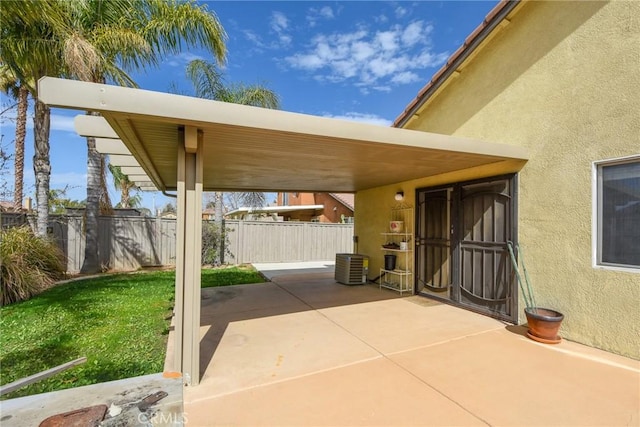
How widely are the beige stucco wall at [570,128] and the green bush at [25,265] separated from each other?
924 centimetres

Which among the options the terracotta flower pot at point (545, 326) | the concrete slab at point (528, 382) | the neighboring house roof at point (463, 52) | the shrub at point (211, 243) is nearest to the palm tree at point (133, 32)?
the shrub at point (211, 243)

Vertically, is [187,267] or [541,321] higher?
[187,267]

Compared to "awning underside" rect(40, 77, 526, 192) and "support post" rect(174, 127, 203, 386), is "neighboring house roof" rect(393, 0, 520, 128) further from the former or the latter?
"support post" rect(174, 127, 203, 386)

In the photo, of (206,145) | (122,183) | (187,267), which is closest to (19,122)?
(122,183)

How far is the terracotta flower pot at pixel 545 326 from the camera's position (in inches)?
167

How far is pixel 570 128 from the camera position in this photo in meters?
4.45

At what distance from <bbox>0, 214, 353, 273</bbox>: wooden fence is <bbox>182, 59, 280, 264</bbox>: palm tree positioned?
4.06 ft

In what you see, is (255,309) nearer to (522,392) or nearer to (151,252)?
(522,392)

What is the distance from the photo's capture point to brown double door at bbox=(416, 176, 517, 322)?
535 cm

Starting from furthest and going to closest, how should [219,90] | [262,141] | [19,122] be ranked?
[219,90]
[19,122]
[262,141]

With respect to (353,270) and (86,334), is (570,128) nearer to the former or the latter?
(353,270)

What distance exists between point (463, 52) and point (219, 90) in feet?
A: 30.5

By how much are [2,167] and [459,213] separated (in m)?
11.9

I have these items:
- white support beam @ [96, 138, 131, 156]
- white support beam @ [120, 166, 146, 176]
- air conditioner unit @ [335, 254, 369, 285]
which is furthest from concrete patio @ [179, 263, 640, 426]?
white support beam @ [120, 166, 146, 176]
